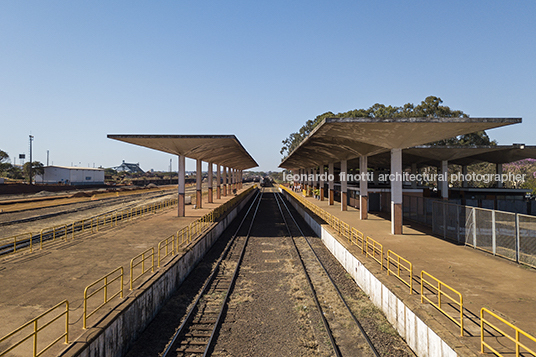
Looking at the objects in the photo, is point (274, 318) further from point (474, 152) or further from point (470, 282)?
point (474, 152)

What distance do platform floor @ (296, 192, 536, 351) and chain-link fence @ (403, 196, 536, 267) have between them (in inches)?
18.3

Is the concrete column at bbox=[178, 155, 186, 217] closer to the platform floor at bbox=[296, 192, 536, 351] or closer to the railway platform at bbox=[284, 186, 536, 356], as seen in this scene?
the railway platform at bbox=[284, 186, 536, 356]

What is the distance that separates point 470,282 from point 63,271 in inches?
601

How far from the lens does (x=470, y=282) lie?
9.94 meters

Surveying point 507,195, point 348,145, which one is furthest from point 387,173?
point 348,145

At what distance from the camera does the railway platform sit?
6.94m

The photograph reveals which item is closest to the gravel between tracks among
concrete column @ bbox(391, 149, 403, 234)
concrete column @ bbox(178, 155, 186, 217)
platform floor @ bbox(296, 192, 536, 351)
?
platform floor @ bbox(296, 192, 536, 351)

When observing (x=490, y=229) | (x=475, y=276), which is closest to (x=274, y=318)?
A: (x=475, y=276)

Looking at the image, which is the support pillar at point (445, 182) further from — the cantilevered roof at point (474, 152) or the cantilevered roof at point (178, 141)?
the cantilevered roof at point (178, 141)

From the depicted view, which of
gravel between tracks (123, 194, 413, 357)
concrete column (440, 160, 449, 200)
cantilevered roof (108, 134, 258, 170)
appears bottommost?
gravel between tracks (123, 194, 413, 357)

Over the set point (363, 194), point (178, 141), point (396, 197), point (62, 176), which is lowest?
point (363, 194)

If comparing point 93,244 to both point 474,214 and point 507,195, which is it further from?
point 507,195

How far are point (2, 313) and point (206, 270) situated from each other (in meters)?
8.19

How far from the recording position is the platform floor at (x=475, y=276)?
7.61 meters
